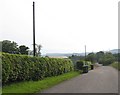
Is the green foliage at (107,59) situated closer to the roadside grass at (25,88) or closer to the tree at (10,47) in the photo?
the tree at (10,47)

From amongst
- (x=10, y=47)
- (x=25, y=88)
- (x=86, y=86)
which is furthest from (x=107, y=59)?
(x=25, y=88)

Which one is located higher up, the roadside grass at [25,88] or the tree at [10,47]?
the tree at [10,47]

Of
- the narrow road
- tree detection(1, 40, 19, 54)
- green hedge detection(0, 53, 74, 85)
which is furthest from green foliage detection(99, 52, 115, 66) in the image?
the narrow road

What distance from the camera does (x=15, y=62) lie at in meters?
19.1

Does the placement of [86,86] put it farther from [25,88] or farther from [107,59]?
[107,59]

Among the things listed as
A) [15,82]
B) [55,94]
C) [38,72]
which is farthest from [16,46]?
[55,94]

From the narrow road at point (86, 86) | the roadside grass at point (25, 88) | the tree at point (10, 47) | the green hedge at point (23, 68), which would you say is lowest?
the narrow road at point (86, 86)

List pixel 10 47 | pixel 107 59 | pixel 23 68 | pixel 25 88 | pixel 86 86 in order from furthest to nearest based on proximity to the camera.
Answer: pixel 107 59 < pixel 10 47 < pixel 23 68 < pixel 86 86 < pixel 25 88

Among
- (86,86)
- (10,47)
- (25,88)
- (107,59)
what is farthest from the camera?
(107,59)

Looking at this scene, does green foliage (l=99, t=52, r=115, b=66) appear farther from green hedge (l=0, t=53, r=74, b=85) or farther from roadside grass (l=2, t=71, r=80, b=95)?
roadside grass (l=2, t=71, r=80, b=95)

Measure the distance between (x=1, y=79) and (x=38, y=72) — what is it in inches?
318

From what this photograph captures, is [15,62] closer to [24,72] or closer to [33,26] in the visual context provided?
[24,72]

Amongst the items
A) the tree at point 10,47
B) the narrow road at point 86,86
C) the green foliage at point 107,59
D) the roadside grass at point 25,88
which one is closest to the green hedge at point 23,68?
the roadside grass at point 25,88

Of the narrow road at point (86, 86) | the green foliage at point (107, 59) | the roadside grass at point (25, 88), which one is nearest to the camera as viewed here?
the roadside grass at point (25, 88)
